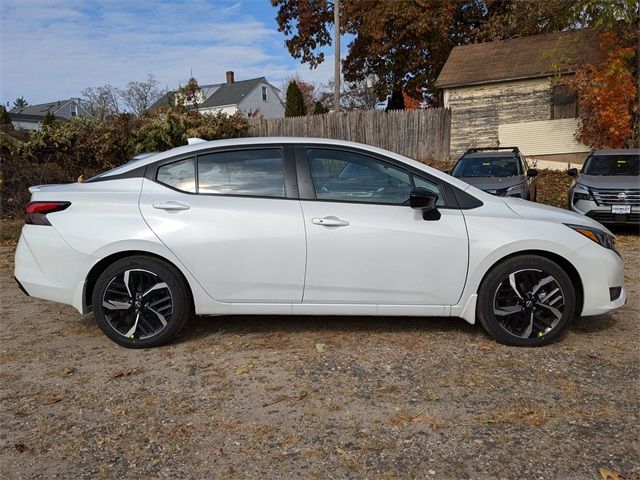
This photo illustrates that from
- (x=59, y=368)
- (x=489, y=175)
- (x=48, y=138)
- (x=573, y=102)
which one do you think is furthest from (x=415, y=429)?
(x=573, y=102)

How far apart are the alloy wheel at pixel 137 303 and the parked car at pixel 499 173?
275 inches

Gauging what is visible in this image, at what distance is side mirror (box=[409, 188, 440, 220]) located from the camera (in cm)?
378

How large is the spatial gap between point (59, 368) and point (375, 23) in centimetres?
2251

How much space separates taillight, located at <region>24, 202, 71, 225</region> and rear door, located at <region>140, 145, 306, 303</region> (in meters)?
0.64

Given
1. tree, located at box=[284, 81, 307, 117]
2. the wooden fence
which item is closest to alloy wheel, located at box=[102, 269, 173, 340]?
the wooden fence

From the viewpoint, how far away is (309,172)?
404 centimetres

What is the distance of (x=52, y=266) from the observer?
3969 millimetres

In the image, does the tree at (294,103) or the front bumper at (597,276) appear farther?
the tree at (294,103)

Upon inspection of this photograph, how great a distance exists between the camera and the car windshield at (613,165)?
9750mm

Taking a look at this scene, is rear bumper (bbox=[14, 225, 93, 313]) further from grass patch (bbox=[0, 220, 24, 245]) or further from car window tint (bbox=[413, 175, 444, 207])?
grass patch (bbox=[0, 220, 24, 245])

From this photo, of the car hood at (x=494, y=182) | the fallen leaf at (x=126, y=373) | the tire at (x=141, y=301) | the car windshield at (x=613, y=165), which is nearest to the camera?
the fallen leaf at (x=126, y=373)

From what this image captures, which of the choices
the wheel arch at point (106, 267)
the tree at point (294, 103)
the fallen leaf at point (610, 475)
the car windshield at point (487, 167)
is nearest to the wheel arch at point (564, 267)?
the fallen leaf at point (610, 475)

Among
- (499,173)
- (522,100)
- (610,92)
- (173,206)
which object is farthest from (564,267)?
(522,100)

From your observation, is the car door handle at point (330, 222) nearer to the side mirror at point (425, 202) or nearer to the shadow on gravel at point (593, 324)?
the side mirror at point (425, 202)
